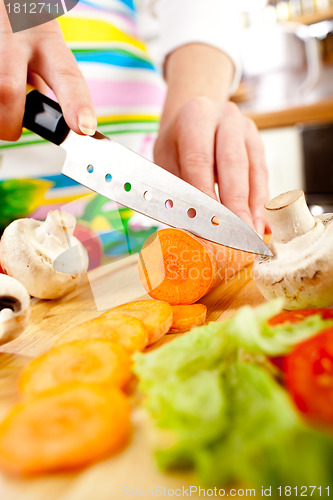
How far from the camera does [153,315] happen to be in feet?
2.79

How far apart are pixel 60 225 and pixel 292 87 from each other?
365 centimetres

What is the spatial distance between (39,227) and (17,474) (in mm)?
740

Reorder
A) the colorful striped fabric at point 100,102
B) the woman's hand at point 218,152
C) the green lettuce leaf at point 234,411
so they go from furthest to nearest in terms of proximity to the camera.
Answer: the colorful striped fabric at point 100,102 → the woman's hand at point 218,152 → the green lettuce leaf at point 234,411

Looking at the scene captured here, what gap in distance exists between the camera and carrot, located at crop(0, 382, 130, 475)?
0.50m

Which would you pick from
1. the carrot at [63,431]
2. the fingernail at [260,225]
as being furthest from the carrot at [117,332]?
the fingernail at [260,225]

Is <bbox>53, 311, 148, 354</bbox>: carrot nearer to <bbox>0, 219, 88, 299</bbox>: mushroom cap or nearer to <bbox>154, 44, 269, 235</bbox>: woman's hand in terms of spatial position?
<bbox>0, 219, 88, 299</bbox>: mushroom cap

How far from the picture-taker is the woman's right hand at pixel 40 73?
1004 mm

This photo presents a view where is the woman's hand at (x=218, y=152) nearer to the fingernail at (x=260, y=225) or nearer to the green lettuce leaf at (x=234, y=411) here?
the fingernail at (x=260, y=225)

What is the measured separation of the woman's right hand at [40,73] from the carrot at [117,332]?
42cm

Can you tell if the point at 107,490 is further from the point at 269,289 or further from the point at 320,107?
the point at 320,107

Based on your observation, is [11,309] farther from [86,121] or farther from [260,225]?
[260,225]

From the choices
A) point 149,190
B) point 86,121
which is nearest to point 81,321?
point 149,190

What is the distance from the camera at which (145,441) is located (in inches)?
22.2

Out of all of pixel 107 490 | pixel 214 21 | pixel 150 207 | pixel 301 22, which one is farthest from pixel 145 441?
pixel 301 22
